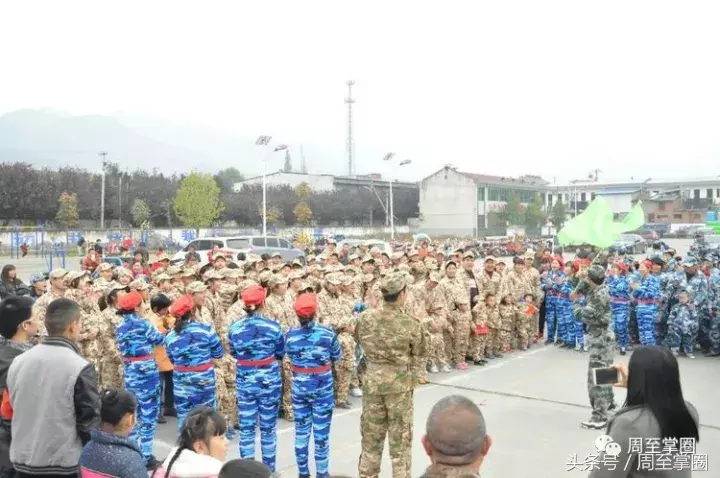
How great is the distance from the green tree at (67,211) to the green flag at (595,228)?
38.6m

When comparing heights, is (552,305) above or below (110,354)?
below

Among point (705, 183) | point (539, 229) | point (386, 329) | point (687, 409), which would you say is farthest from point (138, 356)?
point (705, 183)

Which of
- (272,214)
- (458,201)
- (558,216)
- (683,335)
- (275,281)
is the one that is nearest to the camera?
(275,281)

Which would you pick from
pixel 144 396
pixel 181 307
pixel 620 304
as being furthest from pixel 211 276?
pixel 620 304

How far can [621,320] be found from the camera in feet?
34.8

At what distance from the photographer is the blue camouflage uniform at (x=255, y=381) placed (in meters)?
5.41

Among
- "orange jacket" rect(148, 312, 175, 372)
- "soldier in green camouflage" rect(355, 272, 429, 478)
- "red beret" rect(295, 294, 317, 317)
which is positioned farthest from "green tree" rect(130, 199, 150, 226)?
"soldier in green camouflage" rect(355, 272, 429, 478)

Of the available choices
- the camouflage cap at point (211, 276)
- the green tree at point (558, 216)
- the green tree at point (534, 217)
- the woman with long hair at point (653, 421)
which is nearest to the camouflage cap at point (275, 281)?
the camouflage cap at point (211, 276)

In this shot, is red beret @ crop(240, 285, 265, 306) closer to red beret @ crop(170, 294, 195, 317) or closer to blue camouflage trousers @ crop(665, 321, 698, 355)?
red beret @ crop(170, 294, 195, 317)

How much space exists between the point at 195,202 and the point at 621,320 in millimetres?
37652

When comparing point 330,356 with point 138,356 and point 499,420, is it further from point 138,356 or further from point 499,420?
point 499,420

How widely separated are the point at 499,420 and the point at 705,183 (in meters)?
73.8

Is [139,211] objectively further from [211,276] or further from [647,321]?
[647,321]

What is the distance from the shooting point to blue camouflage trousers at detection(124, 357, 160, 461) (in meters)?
5.79
